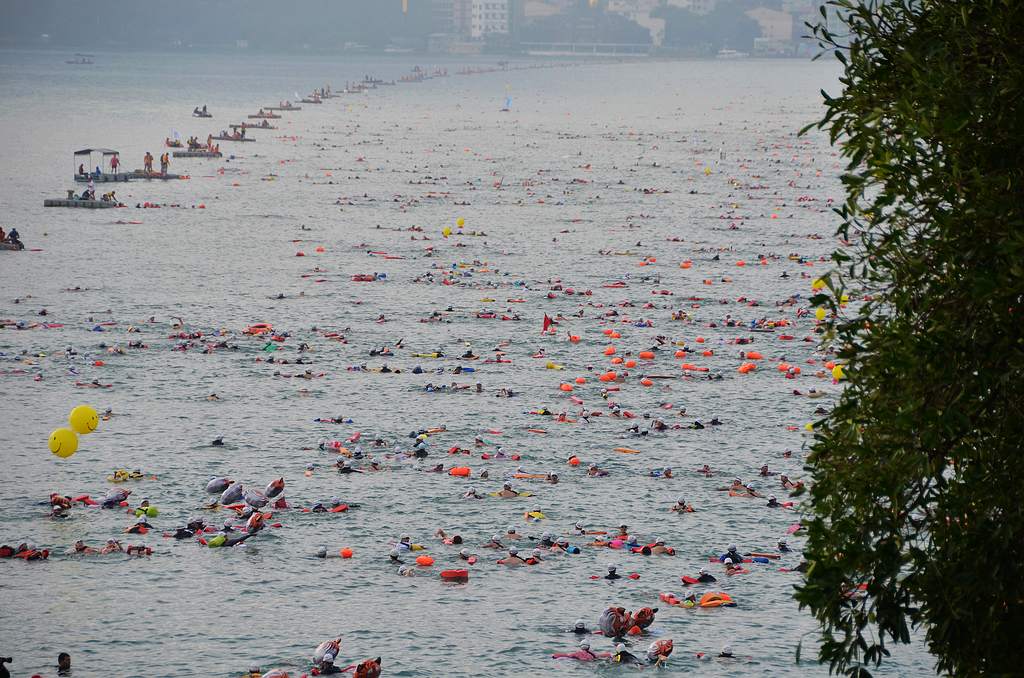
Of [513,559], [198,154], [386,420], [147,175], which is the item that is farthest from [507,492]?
[198,154]

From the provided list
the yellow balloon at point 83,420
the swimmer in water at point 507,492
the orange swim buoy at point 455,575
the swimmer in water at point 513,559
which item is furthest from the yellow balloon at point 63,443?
the swimmer in water at point 513,559

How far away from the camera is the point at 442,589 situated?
23844mm

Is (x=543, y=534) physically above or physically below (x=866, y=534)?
below

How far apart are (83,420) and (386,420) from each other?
285 inches

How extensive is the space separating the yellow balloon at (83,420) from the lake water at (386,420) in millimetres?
700

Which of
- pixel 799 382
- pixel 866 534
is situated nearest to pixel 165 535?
pixel 866 534

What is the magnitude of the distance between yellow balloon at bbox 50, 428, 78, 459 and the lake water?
0.48 meters

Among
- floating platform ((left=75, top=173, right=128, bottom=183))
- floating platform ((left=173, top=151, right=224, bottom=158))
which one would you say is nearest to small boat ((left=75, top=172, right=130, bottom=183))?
floating platform ((left=75, top=173, right=128, bottom=183))

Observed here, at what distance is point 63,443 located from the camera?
30.3 meters

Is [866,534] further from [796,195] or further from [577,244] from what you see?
[796,195]

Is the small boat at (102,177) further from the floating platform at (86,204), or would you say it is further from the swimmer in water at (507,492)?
the swimmer in water at (507,492)

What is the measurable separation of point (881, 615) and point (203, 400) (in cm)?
2452

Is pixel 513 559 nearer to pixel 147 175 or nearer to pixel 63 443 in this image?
pixel 63 443

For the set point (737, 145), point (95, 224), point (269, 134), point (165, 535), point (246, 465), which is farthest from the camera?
point (269, 134)
